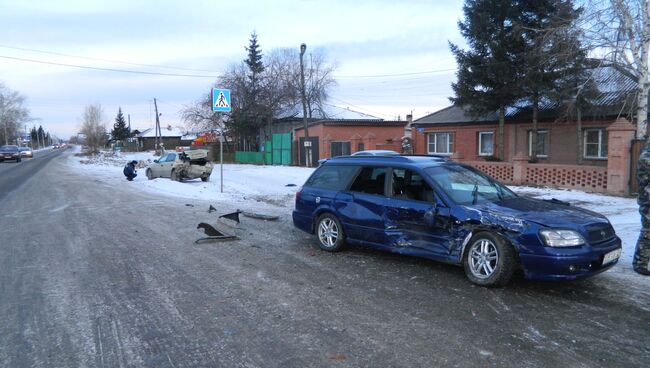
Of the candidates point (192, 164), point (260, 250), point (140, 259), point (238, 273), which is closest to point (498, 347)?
point (238, 273)

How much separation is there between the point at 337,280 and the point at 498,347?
2.31 meters

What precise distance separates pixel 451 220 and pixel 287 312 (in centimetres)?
227

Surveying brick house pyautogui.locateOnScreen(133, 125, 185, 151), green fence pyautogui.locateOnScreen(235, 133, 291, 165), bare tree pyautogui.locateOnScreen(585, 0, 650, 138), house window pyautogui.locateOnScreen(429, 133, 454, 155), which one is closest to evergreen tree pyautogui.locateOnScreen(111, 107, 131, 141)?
brick house pyautogui.locateOnScreen(133, 125, 185, 151)

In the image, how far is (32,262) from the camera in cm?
681

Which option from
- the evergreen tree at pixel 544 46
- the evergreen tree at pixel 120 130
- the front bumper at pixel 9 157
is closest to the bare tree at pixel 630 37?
the evergreen tree at pixel 544 46

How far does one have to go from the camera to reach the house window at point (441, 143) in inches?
1112

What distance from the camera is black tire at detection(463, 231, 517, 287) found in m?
5.30

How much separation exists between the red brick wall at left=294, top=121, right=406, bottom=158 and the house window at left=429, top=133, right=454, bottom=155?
238 cm

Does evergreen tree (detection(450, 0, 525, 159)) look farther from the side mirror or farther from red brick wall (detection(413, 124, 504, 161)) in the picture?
the side mirror

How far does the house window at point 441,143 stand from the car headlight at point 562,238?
2355cm

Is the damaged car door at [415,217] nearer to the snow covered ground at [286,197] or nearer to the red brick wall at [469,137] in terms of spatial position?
the snow covered ground at [286,197]

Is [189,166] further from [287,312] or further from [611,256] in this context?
[611,256]

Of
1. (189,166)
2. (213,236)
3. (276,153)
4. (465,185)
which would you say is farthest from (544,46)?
(276,153)

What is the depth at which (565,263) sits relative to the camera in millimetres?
4957
